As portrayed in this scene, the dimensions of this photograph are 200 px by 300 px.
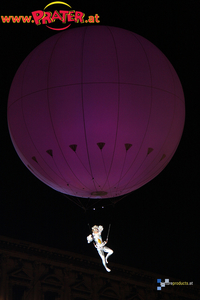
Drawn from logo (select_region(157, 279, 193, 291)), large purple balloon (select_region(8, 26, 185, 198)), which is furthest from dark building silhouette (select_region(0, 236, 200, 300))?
large purple balloon (select_region(8, 26, 185, 198))

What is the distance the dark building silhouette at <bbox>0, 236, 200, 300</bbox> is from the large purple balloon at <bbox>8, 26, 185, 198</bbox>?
13669 millimetres

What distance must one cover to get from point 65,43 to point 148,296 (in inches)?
→ 839

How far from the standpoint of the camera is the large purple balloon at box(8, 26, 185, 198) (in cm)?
1246

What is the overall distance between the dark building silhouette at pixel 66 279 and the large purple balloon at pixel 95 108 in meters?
13.7

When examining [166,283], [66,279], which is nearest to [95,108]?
[66,279]

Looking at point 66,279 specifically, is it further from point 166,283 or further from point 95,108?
point 95,108

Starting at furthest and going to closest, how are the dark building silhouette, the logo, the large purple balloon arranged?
the logo < the dark building silhouette < the large purple balloon

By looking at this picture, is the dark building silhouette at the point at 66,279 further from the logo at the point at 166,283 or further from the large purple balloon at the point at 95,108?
the large purple balloon at the point at 95,108

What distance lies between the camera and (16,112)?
43.7 ft

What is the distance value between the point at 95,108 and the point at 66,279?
17685 mm

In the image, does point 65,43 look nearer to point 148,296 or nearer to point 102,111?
point 102,111

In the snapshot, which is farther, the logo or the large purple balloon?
the logo

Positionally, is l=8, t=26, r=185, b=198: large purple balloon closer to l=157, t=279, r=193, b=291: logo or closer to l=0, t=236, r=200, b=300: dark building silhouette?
l=0, t=236, r=200, b=300: dark building silhouette

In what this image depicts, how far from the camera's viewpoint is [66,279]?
28375 mm
